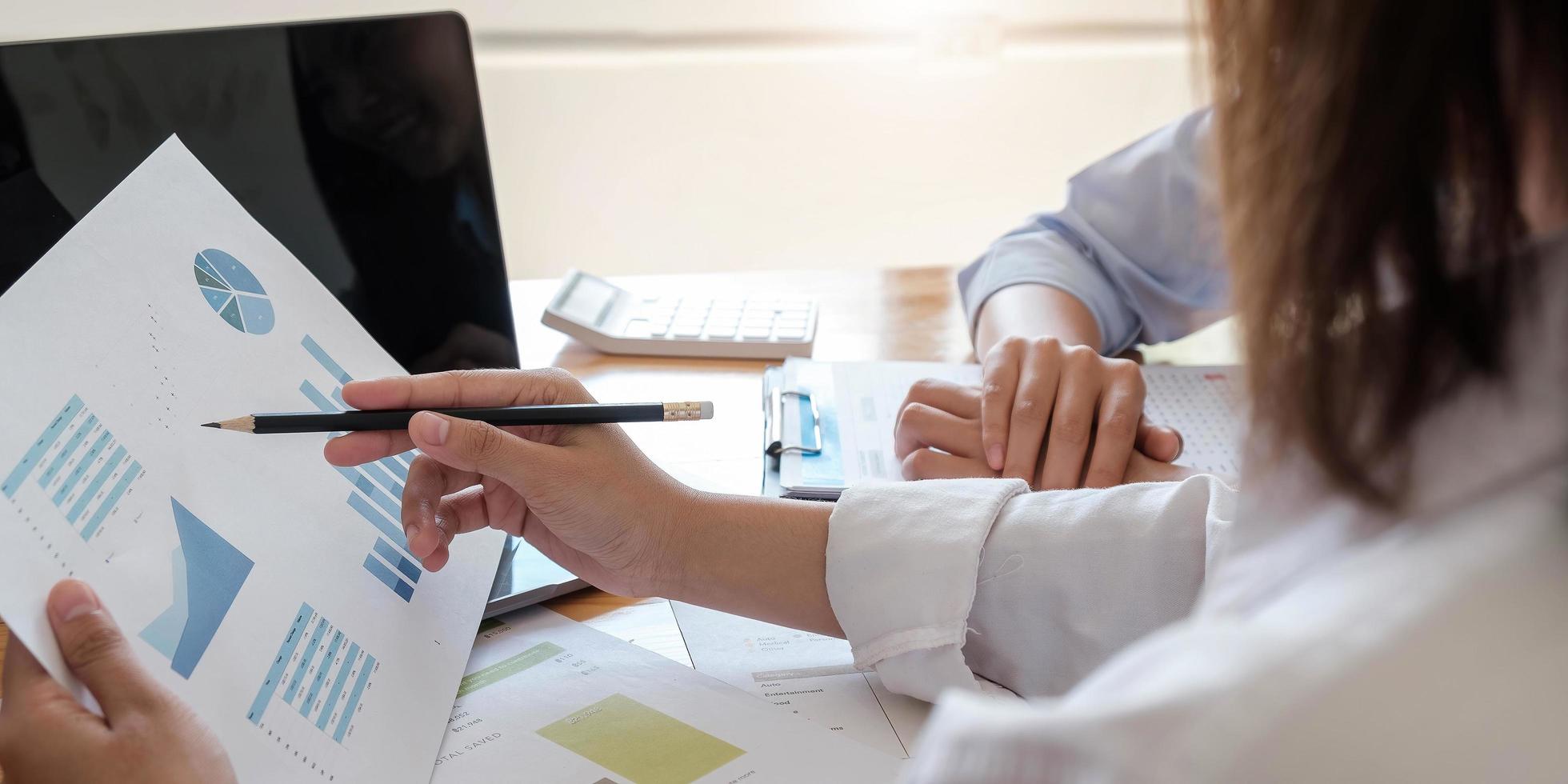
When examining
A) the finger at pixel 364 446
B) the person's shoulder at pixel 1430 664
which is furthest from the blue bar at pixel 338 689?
the person's shoulder at pixel 1430 664

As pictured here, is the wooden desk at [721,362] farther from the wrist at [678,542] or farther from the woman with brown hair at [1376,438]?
the woman with brown hair at [1376,438]

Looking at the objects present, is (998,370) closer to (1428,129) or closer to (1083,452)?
(1083,452)

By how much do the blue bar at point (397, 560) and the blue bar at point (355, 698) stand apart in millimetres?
73

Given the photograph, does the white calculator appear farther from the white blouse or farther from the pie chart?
the white blouse

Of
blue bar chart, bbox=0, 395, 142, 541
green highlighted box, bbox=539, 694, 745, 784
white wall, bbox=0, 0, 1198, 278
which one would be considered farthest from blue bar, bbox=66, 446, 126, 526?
white wall, bbox=0, 0, 1198, 278

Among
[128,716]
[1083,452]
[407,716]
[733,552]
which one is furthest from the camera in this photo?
[1083,452]

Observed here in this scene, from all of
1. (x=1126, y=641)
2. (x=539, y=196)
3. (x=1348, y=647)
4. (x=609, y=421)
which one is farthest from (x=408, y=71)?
(x=539, y=196)

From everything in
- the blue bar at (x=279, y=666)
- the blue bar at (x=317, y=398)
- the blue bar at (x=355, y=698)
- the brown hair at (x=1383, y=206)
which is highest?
the brown hair at (x=1383, y=206)

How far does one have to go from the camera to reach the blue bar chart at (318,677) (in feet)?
1.53

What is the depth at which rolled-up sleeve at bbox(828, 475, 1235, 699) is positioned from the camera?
58 cm

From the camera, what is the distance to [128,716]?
389 millimetres

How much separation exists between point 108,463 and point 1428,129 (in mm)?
472

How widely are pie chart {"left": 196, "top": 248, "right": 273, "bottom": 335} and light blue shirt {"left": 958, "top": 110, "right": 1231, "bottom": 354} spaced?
0.67 metres

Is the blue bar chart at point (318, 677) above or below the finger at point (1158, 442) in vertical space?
above
